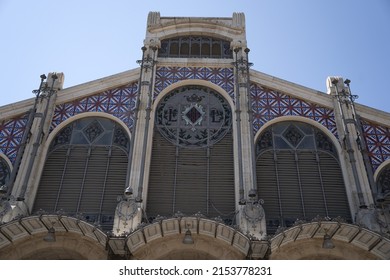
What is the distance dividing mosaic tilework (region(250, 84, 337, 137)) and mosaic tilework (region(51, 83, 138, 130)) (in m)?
5.43

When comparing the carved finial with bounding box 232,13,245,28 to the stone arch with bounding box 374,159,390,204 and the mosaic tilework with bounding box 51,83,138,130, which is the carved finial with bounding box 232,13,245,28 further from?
the stone arch with bounding box 374,159,390,204

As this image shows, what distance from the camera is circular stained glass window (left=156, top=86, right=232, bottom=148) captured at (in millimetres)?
20469

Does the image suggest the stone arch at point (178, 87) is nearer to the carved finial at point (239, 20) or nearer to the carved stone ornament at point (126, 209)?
the carved stone ornament at point (126, 209)

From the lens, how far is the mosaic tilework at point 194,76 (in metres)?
22.1

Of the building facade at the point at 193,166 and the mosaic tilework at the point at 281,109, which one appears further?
the mosaic tilework at the point at 281,109

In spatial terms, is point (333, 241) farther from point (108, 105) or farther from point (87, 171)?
point (108, 105)

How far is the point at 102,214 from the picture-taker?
18.2 metres

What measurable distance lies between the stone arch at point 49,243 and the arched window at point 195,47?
428 inches

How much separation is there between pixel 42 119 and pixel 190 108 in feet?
20.9

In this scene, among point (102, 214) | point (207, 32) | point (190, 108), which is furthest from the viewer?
point (207, 32)

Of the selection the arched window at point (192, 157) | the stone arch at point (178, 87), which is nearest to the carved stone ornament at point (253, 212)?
the arched window at point (192, 157)

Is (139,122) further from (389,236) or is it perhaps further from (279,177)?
(389,236)
